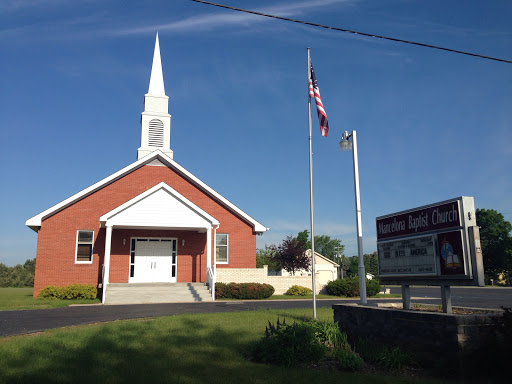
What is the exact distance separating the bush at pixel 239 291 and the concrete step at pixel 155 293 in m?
0.73

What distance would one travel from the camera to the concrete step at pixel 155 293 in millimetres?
21156

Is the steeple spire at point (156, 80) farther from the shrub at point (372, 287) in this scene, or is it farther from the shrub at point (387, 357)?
the shrub at point (387, 357)

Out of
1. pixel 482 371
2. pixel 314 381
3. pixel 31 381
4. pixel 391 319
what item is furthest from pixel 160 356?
pixel 482 371

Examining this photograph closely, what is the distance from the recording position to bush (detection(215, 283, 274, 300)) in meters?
23.6

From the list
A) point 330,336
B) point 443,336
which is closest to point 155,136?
point 330,336

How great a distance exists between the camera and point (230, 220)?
28.3 metres

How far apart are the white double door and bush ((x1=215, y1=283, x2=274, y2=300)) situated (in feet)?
12.3

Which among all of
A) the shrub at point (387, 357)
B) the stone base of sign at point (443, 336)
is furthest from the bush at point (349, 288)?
the shrub at point (387, 357)

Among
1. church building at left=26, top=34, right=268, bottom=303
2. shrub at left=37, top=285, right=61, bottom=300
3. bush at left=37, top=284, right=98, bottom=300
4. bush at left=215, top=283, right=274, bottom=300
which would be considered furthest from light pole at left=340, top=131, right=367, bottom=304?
shrub at left=37, top=285, right=61, bottom=300

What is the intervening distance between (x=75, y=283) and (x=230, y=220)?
10.1 meters

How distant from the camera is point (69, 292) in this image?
2255 centimetres

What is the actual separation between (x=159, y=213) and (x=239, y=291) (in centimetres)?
Answer: 622

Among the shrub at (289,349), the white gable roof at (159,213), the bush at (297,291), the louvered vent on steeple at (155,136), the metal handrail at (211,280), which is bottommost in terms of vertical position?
the shrub at (289,349)

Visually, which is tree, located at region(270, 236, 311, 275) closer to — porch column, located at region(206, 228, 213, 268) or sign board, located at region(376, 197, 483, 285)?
porch column, located at region(206, 228, 213, 268)
